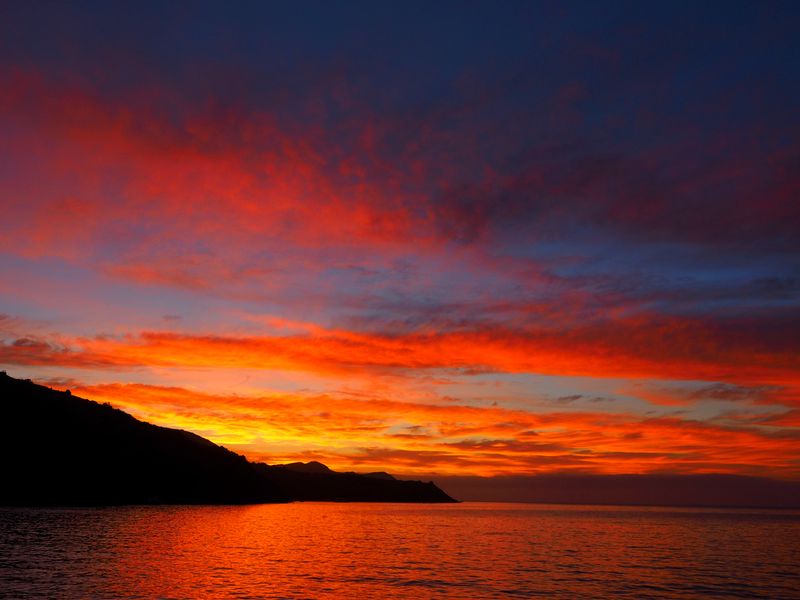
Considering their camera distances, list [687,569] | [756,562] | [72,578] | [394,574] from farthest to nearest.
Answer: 1. [756,562]
2. [687,569]
3. [394,574]
4. [72,578]

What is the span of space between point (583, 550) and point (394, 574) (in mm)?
49607

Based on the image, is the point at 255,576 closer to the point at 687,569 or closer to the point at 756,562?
the point at 687,569

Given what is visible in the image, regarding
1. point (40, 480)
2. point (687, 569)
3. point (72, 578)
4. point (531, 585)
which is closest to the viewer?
point (72, 578)

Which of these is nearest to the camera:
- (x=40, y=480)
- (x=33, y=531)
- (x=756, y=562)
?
(x=756, y=562)

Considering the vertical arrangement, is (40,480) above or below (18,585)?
above

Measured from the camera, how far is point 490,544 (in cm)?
11450

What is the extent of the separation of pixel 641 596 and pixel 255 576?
38498 mm

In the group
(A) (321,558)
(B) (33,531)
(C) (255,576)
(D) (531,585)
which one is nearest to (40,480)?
(B) (33,531)

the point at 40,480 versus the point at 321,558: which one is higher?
the point at 40,480

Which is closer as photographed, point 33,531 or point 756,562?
point 756,562

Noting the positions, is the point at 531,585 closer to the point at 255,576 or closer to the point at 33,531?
the point at 255,576

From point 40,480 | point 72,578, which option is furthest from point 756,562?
point 40,480

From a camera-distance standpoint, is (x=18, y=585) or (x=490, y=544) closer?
(x=18, y=585)

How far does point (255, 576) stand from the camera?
6556 centimetres
